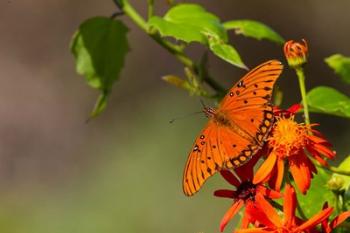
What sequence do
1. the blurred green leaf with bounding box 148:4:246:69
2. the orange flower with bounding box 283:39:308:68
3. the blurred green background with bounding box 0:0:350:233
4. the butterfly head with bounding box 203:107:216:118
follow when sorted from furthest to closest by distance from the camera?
the blurred green background with bounding box 0:0:350:233, the blurred green leaf with bounding box 148:4:246:69, the orange flower with bounding box 283:39:308:68, the butterfly head with bounding box 203:107:216:118

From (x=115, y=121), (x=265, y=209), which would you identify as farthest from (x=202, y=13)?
(x=115, y=121)

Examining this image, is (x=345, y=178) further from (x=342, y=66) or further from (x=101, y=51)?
(x=101, y=51)

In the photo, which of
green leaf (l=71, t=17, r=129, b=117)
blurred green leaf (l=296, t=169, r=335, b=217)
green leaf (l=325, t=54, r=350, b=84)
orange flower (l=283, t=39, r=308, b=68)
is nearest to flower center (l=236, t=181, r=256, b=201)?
blurred green leaf (l=296, t=169, r=335, b=217)

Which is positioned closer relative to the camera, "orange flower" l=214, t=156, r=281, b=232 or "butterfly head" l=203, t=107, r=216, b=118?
"orange flower" l=214, t=156, r=281, b=232

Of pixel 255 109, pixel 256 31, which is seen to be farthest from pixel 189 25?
pixel 255 109

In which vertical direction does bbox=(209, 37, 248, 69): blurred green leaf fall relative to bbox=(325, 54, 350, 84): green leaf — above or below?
above

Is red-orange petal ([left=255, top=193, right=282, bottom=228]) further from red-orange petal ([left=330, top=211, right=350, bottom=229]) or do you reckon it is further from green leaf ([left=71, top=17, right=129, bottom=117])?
green leaf ([left=71, top=17, right=129, bottom=117])
